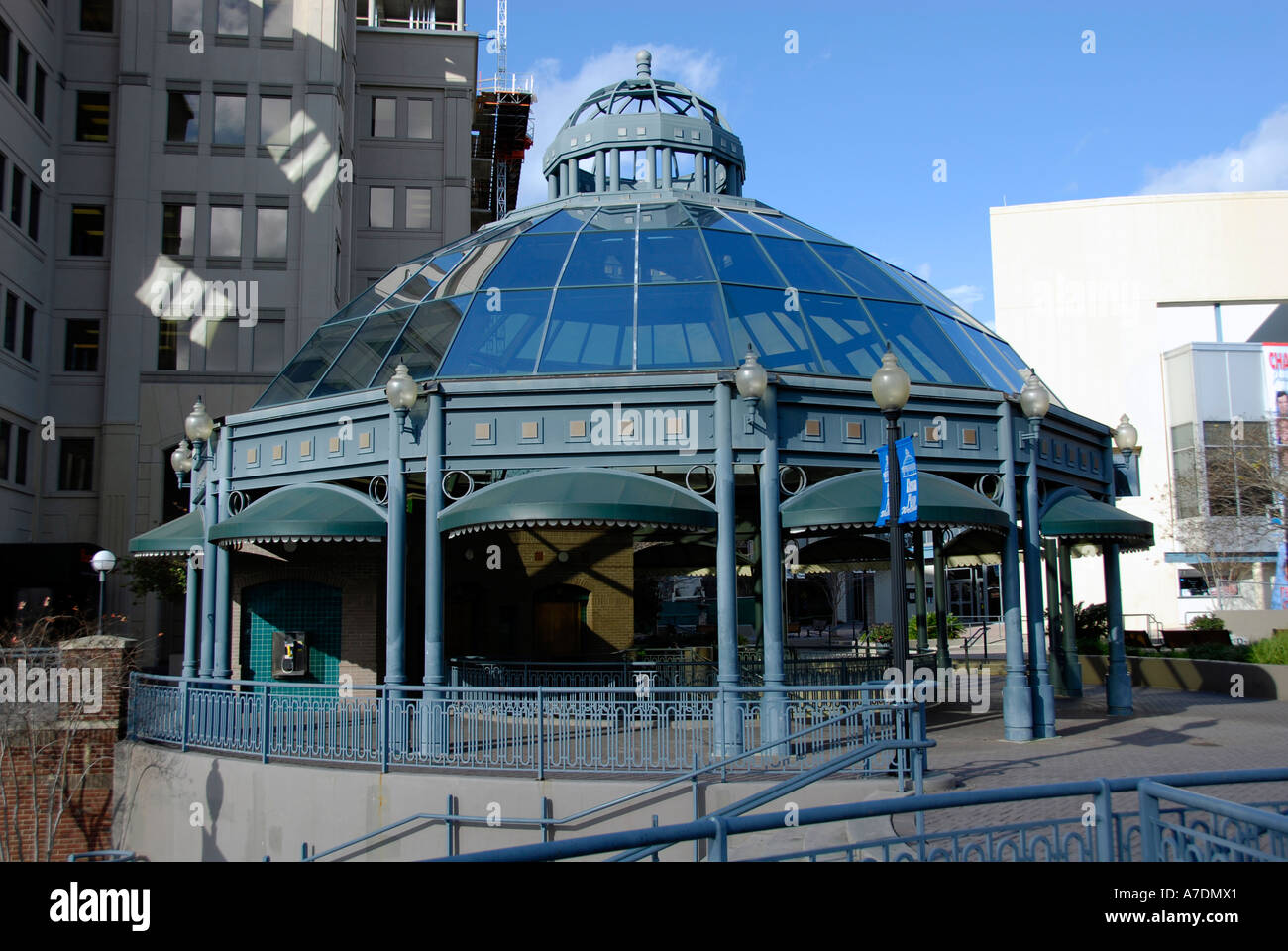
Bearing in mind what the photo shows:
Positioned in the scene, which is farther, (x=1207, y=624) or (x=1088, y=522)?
(x=1207, y=624)

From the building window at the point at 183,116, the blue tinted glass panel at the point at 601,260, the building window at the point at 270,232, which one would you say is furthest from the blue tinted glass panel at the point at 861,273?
the building window at the point at 183,116

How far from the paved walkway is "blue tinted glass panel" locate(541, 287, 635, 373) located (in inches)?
276

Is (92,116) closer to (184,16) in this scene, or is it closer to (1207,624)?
(184,16)

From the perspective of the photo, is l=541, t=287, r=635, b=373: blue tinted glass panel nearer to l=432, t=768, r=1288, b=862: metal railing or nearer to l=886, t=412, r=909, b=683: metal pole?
l=886, t=412, r=909, b=683: metal pole

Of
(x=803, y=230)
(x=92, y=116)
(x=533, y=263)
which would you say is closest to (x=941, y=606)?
(x=803, y=230)

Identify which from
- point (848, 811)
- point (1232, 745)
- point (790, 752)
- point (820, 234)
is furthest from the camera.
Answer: point (820, 234)

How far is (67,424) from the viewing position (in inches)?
1348

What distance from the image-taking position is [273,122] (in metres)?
36.2

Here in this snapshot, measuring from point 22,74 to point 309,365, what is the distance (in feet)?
68.5

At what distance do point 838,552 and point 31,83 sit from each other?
27.7 metres

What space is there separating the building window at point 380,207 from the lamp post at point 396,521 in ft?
98.5

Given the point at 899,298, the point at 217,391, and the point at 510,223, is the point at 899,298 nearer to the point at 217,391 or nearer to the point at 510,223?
the point at 510,223

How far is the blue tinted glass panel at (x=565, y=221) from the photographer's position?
1867cm
